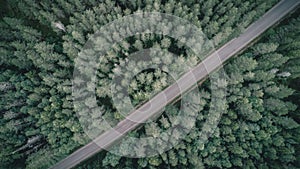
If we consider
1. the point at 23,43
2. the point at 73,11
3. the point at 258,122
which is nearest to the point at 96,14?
the point at 73,11

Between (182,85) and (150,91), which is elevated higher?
(182,85)

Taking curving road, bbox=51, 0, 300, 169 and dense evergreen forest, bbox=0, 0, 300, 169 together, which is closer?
dense evergreen forest, bbox=0, 0, 300, 169

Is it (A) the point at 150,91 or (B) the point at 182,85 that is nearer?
(A) the point at 150,91

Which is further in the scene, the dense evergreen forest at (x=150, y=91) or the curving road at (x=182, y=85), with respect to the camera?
the curving road at (x=182, y=85)

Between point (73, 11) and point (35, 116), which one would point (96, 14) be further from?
point (35, 116)
